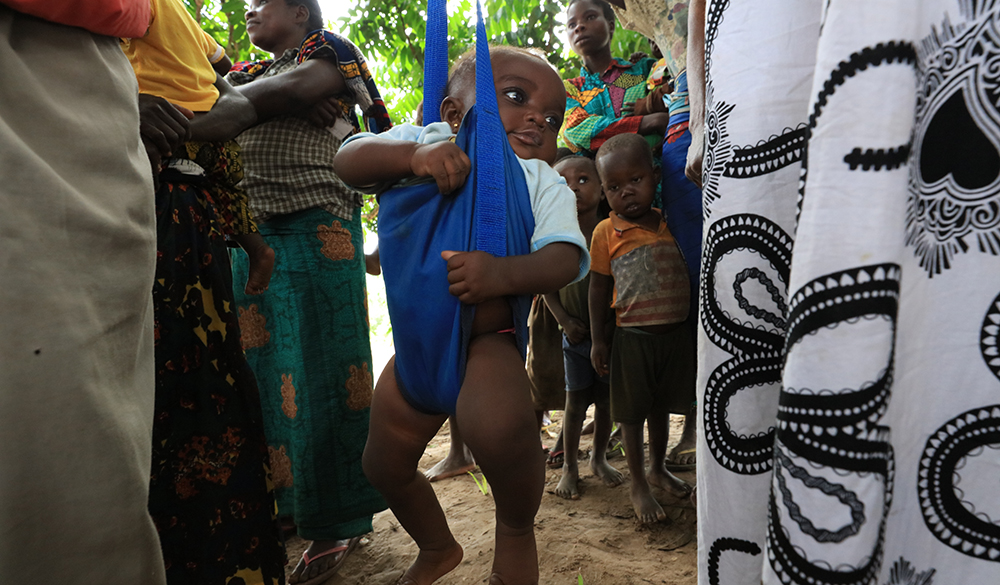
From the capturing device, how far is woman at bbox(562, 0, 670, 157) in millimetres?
2922

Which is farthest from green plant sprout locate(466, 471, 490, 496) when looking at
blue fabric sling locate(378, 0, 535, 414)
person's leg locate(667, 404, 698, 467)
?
blue fabric sling locate(378, 0, 535, 414)

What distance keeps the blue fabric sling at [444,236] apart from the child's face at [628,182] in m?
1.34

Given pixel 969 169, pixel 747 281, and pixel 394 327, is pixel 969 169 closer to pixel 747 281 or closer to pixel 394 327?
pixel 747 281

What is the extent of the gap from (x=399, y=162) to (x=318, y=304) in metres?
1.08

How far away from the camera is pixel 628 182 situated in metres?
2.54

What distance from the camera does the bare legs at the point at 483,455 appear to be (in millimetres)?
1129

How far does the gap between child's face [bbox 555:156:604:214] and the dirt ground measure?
1.42 m

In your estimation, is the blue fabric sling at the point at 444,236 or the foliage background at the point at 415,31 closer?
the blue fabric sling at the point at 444,236

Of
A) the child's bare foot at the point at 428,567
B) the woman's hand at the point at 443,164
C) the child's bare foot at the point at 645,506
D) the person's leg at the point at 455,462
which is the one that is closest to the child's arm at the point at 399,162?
the woman's hand at the point at 443,164

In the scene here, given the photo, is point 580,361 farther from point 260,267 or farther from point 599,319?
point 260,267

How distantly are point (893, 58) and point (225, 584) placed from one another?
1655 millimetres

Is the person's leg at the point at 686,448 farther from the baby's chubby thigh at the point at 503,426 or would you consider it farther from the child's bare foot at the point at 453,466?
the baby's chubby thigh at the point at 503,426

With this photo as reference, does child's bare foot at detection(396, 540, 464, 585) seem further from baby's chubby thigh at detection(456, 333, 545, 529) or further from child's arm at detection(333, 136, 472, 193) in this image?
child's arm at detection(333, 136, 472, 193)

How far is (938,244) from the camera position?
64 centimetres
